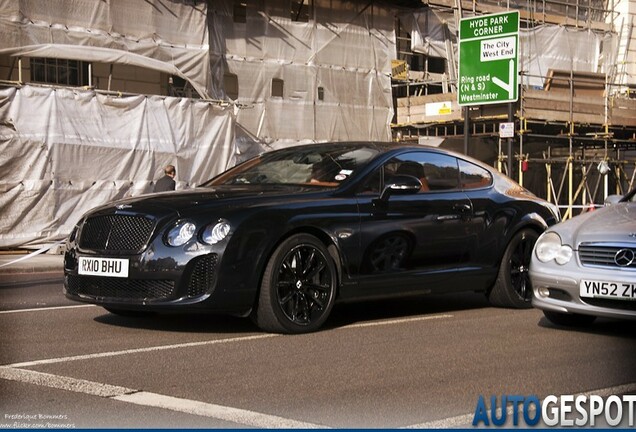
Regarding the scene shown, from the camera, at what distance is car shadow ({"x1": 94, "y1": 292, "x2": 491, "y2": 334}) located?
842 centimetres

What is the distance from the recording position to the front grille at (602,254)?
25.8 ft

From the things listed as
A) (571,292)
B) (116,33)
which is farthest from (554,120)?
(571,292)

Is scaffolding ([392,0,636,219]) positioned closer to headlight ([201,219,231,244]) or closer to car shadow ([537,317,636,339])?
car shadow ([537,317,636,339])

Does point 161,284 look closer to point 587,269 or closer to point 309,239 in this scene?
point 309,239

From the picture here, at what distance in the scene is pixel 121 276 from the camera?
7895 millimetres

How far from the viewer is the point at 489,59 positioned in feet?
82.4

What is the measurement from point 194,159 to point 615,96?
1438cm

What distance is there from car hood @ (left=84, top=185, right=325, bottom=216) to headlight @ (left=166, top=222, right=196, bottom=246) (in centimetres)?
11

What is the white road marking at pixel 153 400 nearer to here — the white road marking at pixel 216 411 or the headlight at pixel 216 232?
the white road marking at pixel 216 411

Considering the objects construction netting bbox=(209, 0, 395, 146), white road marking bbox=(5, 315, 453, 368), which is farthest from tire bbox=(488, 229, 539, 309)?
construction netting bbox=(209, 0, 395, 146)

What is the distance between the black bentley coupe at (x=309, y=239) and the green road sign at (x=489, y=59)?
15.1 meters

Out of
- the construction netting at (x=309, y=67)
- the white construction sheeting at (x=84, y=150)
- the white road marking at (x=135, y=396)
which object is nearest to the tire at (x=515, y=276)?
the white road marking at (x=135, y=396)

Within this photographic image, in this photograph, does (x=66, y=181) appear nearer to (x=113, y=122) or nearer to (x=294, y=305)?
(x=113, y=122)

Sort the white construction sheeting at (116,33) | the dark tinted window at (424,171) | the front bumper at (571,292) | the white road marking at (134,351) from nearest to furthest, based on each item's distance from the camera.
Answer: the white road marking at (134,351) < the front bumper at (571,292) < the dark tinted window at (424,171) < the white construction sheeting at (116,33)
